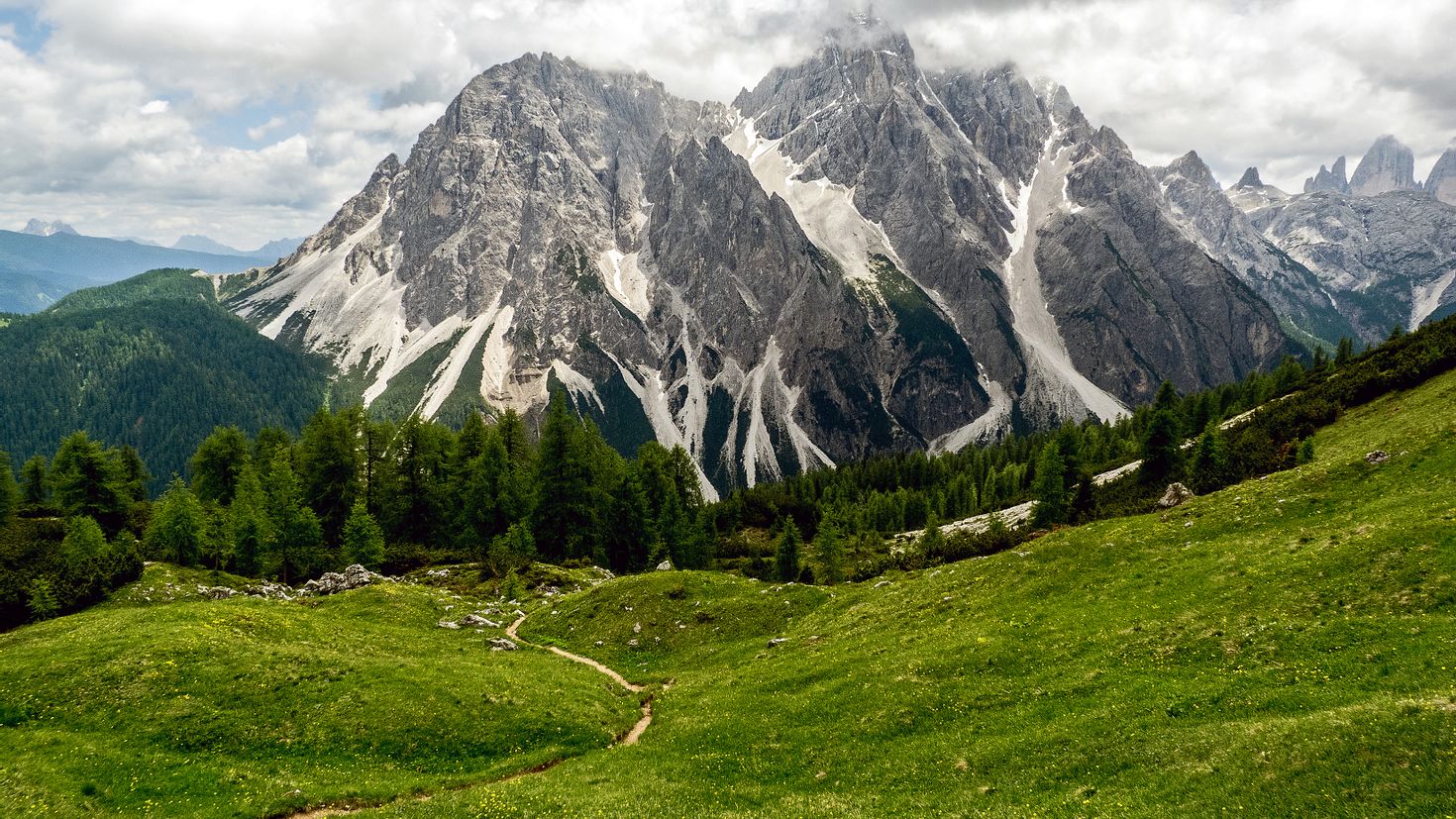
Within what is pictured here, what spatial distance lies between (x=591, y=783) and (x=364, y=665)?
15.6 metres

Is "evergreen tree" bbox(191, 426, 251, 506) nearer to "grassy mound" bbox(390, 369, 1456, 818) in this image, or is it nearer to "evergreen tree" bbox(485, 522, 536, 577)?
"evergreen tree" bbox(485, 522, 536, 577)

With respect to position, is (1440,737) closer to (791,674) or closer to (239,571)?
A: (791,674)

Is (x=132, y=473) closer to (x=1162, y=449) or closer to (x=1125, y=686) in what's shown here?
(x=1125, y=686)

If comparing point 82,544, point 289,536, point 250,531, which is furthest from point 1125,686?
point 82,544

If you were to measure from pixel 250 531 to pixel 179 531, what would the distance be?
581 centimetres

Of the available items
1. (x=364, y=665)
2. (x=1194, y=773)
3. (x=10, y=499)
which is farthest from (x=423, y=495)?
(x=1194, y=773)

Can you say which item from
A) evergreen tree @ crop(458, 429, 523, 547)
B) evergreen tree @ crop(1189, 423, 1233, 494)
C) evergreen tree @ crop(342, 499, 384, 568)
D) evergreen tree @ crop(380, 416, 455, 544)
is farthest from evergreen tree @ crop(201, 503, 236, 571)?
evergreen tree @ crop(1189, 423, 1233, 494)

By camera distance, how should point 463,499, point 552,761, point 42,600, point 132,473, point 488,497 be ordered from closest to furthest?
1. point 552,761
2. point 42,600
3. point 488,497
4. point 463,499
5. point 132,473

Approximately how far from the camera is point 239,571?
69375 mm

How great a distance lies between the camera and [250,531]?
6694 cm

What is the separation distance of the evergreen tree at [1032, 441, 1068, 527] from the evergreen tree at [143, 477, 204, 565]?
9106 cm

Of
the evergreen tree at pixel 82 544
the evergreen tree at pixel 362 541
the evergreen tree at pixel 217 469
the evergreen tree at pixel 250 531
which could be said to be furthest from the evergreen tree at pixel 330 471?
the evergreen tree at pixel 82 544

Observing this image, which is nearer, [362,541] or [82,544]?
[82,544]

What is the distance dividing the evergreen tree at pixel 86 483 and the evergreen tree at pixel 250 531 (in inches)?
856
